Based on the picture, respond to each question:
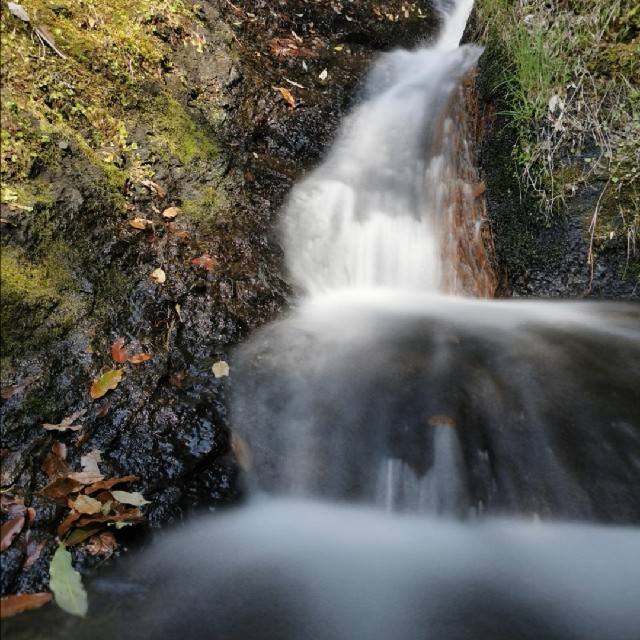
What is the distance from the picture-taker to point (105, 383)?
2576 millimetres

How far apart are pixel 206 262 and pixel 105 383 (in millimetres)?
1176

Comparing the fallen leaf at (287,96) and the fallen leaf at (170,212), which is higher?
the fallen leaf at (287,96)

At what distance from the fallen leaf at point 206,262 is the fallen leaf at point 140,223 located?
1.25ft

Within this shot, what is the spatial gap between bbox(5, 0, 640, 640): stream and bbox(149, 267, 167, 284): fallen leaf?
70 cm

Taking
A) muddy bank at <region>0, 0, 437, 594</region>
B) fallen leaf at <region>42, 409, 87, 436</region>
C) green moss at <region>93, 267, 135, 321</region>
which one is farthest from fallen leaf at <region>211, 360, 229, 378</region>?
fallen leaf at <region>42, 409, 87, 436</region>

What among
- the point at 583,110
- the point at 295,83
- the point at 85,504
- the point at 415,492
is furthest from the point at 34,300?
the point at 583,110

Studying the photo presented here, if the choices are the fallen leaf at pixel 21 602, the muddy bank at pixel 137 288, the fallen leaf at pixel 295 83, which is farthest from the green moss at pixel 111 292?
the fallen leaf at pixel 295 83

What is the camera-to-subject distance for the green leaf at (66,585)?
1833mm

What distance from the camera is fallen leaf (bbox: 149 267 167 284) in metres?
3.12

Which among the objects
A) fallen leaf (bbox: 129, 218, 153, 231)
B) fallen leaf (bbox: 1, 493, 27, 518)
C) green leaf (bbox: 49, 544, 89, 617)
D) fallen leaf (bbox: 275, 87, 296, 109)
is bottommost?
green leaf (bbox: 49, 544, 89, 617)

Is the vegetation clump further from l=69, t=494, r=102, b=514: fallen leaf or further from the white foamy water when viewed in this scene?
l=69, t=494, r=102, b=514: fallen leaf

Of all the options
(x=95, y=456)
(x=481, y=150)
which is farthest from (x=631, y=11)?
(x=95, y=456)

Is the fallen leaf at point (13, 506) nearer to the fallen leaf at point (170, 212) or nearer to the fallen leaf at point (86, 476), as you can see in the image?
the fallen leaf at point (86, 476)

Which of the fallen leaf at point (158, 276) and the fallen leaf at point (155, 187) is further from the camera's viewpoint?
the fallen leaf at point (155, 187)
